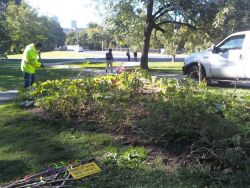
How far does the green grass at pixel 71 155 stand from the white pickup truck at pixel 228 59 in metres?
6.53

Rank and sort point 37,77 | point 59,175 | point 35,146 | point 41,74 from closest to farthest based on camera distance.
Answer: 1. point 59,175
2. point 35,146
3. point 37,77
4. point 41,74

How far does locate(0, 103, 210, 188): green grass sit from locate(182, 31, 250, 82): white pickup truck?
257 inches

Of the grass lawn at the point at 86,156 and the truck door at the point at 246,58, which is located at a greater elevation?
the truck door at the point at 246,58

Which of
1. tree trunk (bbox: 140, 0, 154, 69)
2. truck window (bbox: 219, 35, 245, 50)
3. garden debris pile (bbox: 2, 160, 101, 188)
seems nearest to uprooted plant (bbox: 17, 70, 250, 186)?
garden debris pile (bbox: 2, 160, 101, 188)

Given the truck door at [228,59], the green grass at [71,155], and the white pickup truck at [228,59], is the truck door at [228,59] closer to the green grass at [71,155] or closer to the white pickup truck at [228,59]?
the white pickup truck at [228,59]

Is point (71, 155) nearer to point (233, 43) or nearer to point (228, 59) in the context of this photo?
point (228, 59)

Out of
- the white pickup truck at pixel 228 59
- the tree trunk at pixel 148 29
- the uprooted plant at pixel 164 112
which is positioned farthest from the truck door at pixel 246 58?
the tree trunk at pixel 148 29

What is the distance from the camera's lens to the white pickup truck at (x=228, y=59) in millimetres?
12500

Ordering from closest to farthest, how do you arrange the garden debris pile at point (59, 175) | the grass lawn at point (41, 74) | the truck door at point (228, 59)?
the garden debris pile at point (59, 175) < the grass lawn at point (41, 74) < the truck door at point (228, 59)

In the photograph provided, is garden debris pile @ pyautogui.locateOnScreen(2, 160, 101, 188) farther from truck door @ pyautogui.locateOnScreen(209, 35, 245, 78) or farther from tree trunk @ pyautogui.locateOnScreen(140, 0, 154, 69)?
tree trunk @ pyautogui.locateOnScreen(140, 0, 154, 69)

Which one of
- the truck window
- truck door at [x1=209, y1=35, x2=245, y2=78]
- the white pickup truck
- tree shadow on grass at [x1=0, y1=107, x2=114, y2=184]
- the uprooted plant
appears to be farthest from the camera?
the truck window

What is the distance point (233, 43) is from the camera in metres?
13.0

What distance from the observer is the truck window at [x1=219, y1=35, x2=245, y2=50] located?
41.9 feet

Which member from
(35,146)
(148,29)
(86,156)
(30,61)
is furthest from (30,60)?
(148,29)
